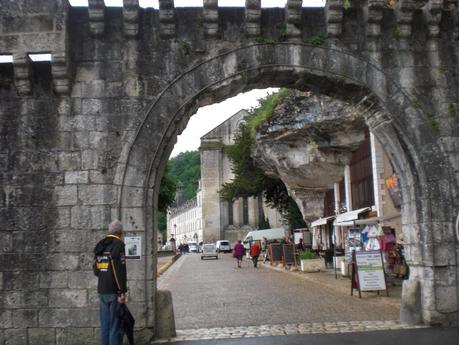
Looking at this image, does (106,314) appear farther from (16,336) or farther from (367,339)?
(367,339)

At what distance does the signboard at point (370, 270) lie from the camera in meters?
11.2

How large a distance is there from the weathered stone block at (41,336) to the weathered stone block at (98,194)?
1.88 m

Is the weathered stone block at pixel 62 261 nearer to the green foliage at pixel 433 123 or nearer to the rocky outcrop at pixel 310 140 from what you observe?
the green foliage at pixel 433 123

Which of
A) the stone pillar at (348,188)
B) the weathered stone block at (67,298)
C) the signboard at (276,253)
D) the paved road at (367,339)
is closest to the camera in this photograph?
the paved road at (367,339)

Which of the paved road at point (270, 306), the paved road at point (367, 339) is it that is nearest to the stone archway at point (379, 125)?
the paved road at point (367, 339)

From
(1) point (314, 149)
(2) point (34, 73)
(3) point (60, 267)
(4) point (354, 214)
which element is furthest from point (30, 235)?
(1) point (314, 149)

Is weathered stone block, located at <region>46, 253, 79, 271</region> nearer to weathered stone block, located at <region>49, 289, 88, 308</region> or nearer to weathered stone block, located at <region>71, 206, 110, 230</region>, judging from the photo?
weathered stone block, located at <region>49, 289, 88, 308</region>

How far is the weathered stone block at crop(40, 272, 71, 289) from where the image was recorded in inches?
282

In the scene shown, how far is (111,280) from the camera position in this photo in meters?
5.91

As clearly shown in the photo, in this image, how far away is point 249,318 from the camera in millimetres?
9070

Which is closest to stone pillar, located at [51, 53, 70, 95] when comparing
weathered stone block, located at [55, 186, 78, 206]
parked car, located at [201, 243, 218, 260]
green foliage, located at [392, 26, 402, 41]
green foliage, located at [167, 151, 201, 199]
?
weathered stone block, located at [55, 186, 78, 206]

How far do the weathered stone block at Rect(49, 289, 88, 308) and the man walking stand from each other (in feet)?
3.77

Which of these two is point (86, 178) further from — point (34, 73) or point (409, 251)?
point (409, 251)

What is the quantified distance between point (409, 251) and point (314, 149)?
13.2 meters
